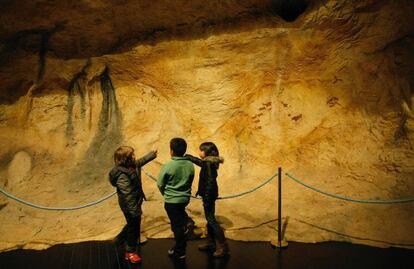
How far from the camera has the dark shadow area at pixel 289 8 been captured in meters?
6.85

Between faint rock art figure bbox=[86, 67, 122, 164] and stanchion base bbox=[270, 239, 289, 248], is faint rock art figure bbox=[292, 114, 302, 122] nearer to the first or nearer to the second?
stanchion base bbox=[270, 239, 289, 248]

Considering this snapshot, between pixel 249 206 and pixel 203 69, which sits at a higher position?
pixel 203 69

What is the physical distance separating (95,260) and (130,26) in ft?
15.0

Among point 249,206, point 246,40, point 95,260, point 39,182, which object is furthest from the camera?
point 246,40

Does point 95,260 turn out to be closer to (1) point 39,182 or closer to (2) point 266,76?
(1) point 39,182

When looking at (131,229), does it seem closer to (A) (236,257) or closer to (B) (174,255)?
(B) (174,255)

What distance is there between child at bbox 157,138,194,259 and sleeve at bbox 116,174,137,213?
33cm

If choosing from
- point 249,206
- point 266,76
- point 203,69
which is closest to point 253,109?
point 266,76

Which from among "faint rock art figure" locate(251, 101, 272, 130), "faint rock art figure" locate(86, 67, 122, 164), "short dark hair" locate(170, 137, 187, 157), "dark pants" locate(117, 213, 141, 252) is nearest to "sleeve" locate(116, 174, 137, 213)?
"dark pants" locate(117, 213, 141, 252)

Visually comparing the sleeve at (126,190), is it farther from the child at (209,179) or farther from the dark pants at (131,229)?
the child at (209,179)

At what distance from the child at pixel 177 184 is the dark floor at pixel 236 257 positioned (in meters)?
0.58

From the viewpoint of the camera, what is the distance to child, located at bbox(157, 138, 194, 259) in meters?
3.78

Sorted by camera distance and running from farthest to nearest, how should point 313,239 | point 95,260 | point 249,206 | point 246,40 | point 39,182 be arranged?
point 246,40 < point 39,182 < point 249,206 < point 313,239 < point 95,260

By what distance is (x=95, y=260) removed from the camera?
423 cm
